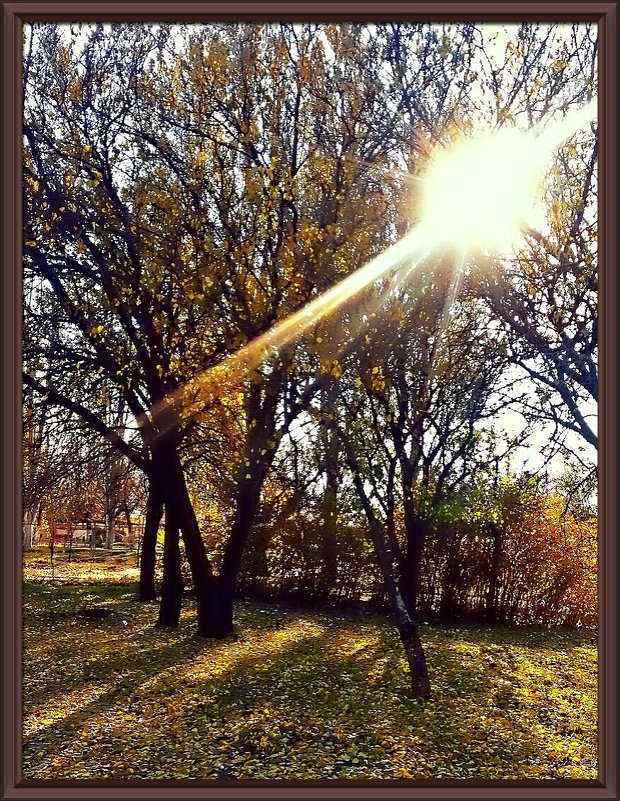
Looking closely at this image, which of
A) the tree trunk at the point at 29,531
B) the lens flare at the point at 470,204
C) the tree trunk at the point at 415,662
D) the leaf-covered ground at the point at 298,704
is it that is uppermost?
the lens flare at the point at 470,204

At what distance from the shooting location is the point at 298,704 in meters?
4.15

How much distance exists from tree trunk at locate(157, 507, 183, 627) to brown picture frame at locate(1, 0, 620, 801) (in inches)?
152

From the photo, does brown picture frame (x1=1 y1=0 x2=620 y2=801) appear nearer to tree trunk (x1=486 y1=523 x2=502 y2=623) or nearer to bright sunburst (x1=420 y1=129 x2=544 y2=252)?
bright sunburst (x1=420 y1=129 x2=544 y2=252)

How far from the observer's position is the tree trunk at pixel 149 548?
716 cm

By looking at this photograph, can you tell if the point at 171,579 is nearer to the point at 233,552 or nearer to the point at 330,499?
the point at 233,552

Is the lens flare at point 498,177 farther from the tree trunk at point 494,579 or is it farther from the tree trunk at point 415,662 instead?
the tree trunk at point 494,579

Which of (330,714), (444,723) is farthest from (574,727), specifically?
(330,714)

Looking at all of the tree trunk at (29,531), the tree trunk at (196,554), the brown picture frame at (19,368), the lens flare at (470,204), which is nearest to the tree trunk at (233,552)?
the tree trunk at (196,554)

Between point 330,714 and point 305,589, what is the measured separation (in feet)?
12.1

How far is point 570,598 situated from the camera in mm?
6871

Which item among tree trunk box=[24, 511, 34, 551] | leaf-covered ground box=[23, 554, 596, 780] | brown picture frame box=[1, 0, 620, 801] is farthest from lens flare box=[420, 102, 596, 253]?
tree trunk box=[24, 511, 34, 551]

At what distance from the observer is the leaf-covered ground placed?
3.33 meters

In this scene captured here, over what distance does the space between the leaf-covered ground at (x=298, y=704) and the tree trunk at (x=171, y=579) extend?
0.17 metres

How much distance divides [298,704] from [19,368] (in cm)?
305
